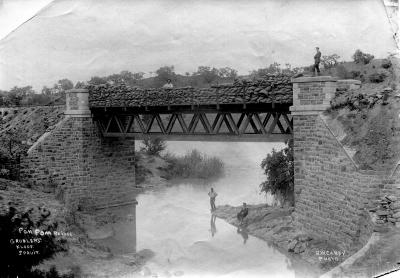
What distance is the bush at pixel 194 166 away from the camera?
32062mm

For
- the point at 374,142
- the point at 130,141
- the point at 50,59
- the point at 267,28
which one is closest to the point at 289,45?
the point at 267,28

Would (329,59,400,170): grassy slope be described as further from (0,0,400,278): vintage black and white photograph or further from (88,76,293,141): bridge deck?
(88,76,293,141): bridge deck

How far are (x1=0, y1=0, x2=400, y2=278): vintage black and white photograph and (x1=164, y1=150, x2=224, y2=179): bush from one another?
753 cm

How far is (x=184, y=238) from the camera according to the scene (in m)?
17.9

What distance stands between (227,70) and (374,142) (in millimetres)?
14684

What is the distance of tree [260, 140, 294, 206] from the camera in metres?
21.6

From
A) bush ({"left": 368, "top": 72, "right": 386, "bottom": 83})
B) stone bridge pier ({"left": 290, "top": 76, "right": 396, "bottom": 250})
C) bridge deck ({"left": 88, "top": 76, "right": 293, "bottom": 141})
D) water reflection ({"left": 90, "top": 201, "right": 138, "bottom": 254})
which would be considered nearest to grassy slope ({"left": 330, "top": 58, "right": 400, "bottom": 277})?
stone bridge pier ({"left": 290, "top": 76, "right": 396, "bottom": 250})

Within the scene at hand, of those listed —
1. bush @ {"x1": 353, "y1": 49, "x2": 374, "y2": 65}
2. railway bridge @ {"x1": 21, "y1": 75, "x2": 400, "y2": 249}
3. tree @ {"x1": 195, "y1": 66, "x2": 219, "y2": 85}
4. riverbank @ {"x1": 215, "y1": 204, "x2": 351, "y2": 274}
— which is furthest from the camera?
tree @ {"x1": 195, "y1": 66, "x2": 219, "y2": 85}

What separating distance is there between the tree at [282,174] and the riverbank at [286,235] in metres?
0.93

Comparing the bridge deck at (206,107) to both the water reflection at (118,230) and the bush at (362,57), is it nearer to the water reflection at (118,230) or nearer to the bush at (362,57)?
the water reflection at (118,230)

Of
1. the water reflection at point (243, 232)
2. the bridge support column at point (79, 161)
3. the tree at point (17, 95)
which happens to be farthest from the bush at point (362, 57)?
the tree at point (17, 95)

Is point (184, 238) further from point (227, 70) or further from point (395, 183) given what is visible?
point (227, 70)

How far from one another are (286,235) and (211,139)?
443cm

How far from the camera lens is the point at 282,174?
21703 mm
